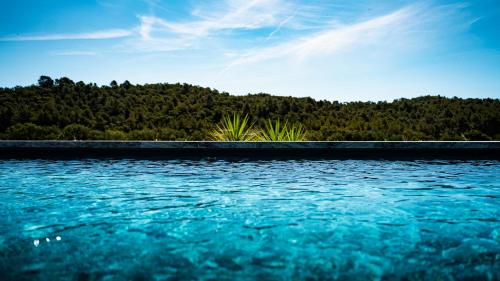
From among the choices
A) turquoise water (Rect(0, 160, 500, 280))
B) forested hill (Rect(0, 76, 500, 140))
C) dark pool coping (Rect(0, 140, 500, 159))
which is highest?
forested hill (Rect(0, 76, 500, 140))

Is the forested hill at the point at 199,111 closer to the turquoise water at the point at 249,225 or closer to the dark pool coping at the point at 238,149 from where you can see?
the dark pool coping at the point at 238,149

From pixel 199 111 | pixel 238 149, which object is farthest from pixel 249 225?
pixel 199 111

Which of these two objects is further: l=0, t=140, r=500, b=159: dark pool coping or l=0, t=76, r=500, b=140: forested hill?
l=0, t=76, r=500, b=140: forested hill

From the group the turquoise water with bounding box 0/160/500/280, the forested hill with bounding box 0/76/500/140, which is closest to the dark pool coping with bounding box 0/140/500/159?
the turquoise water with bounding box 0/160/500/280

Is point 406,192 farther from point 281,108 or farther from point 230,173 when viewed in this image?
point 281,108

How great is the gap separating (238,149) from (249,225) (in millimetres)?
3925

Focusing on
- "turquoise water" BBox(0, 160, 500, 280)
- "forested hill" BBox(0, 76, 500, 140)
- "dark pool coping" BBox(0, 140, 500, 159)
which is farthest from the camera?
"forested hill" BBox(0, 76, 500, 140)

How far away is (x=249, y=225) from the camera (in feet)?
9.56

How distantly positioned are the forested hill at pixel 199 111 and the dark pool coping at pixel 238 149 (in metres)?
15.6

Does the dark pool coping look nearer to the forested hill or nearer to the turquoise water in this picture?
the turquoise water

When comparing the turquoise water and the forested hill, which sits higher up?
the forested hill

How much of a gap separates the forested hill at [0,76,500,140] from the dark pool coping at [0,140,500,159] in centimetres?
1558

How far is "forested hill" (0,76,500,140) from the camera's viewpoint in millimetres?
26078

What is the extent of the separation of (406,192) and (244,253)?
102 inches
